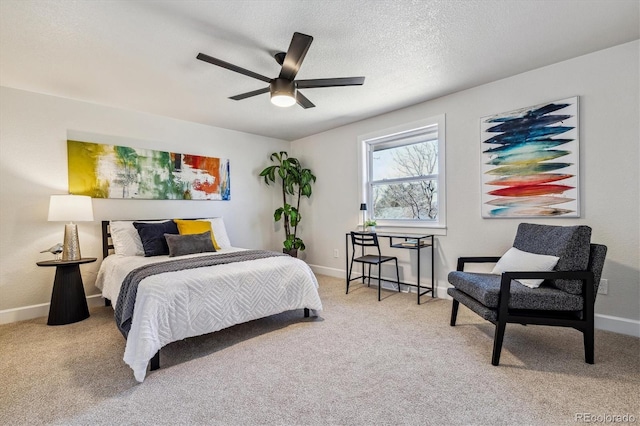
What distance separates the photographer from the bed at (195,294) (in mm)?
2021

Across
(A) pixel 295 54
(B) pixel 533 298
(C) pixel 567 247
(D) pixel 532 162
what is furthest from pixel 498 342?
(A) pixel 295 54

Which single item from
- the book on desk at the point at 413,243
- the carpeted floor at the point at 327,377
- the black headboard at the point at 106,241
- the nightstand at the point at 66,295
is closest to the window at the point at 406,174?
the book on desk at the point at 413,243

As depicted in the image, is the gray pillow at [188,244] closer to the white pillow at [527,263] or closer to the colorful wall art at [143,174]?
the colorful wall art at [143,174]

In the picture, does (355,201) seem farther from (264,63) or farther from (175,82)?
(175,82)

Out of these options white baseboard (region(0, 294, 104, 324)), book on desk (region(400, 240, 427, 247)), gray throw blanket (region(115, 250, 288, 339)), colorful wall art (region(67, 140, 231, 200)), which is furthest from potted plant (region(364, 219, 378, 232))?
white baseboard (region(0, 294, 104, 324))

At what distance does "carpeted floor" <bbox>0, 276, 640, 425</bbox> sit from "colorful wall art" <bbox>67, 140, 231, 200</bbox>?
1.63m

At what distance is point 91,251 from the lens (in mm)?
3521

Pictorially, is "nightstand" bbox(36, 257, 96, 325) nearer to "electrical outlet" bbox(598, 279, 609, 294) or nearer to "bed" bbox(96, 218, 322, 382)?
"bed" bbox(96, 218, 322, 382)

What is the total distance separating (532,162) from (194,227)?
12.4 feet

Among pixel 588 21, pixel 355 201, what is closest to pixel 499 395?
pixel 588 21

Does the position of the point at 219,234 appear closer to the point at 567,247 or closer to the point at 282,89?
the point at 282,89

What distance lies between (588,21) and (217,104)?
137 inches

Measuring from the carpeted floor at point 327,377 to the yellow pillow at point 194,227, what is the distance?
1.29 meters

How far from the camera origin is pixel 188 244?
3.37 metres
